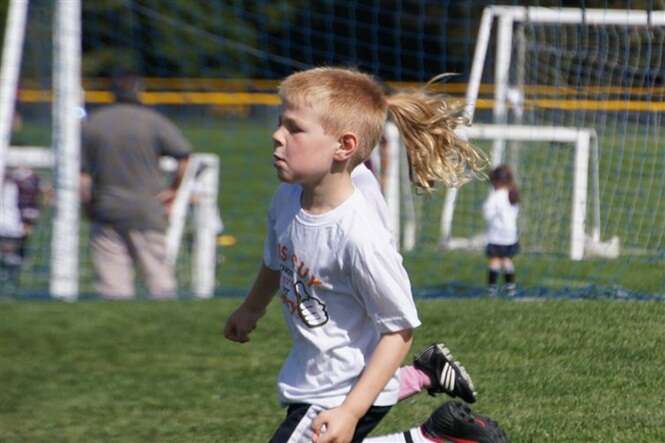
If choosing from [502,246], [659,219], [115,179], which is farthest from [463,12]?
[659,219]

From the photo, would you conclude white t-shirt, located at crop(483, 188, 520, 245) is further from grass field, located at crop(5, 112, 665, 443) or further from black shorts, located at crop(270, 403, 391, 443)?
black shorts, located at crop(270, 403, 391, 443)

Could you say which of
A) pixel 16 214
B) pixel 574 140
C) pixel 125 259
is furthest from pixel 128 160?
pixel 574 140

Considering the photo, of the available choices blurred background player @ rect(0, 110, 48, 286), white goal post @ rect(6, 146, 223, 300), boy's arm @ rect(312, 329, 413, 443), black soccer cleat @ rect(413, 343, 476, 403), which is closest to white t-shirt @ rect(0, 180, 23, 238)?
blurred background player @ rect(0, 110, 48, 286)

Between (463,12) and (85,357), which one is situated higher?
(463,12)

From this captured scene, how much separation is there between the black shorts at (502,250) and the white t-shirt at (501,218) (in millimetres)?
51

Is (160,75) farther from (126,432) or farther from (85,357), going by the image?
(126,432)

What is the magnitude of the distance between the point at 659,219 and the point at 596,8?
2.36 metres

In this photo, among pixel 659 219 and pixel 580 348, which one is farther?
pixel 659 219

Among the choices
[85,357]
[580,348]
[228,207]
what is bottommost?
[228,207]

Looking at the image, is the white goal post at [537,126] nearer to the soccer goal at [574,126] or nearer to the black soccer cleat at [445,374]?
the soccer goal at [574,126]

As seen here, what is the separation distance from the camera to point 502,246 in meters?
11.0

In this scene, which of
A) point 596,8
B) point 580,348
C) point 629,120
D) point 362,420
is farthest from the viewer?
point 596,8

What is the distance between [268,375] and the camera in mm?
7160

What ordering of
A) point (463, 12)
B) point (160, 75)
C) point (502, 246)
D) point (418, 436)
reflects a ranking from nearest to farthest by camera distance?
1. point (418, 436)
2. point (502, 246)
3. point (463, 12)
4. point (160, 75)
